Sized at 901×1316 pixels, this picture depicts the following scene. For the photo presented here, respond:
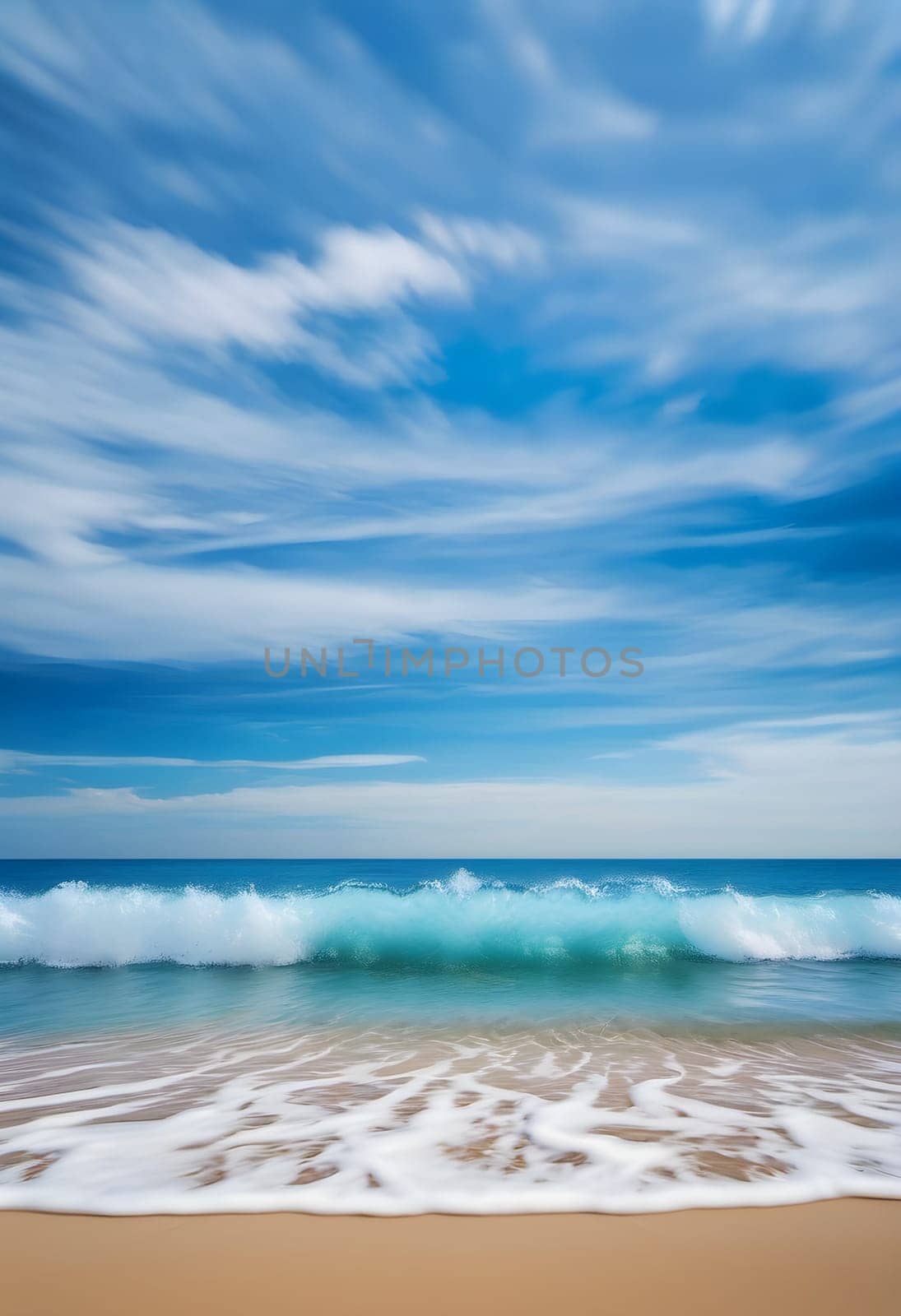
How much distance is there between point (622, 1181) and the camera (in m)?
3.73

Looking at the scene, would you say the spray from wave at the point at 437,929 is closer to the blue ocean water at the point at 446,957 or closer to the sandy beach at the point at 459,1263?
the blue ocean water at the point at 446,957

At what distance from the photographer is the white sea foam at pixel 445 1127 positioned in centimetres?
366

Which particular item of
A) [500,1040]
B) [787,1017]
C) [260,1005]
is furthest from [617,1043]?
[260,1005]

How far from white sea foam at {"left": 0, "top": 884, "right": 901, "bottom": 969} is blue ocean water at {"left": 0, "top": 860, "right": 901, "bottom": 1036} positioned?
5cm

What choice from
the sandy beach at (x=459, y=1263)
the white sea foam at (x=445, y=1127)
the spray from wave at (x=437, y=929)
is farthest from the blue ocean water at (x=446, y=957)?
the sandy beach at (x=459, y=1263)

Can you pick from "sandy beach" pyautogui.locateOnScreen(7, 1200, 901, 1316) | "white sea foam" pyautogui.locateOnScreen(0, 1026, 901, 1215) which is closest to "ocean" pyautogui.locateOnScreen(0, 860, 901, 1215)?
"white sea foam" pyautogui.locateOnScreen(0, 1026, 901, 1215)

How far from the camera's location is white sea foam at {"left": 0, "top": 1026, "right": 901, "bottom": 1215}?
3664 mm

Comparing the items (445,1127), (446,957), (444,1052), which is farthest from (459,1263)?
(446,957)

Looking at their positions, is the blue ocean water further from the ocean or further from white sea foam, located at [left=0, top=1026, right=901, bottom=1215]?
white sea foam, located at [left=0, top=1026, right=901, bottom=1215]

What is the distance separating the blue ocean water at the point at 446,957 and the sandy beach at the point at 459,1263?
20.7ft

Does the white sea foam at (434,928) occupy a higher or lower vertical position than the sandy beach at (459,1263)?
lower

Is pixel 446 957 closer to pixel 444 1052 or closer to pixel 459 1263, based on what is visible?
pixel 444 1052

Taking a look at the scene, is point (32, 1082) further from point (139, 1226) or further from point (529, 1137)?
point (529, 1137)

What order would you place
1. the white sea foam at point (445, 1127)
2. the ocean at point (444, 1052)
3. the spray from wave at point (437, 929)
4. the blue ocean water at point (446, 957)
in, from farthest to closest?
the spray from wave at point (437, 929) → the blue ocean water at point (446, 957) → the ocean at point (444, 1052) → the white sea foam at point (445, 1127)
